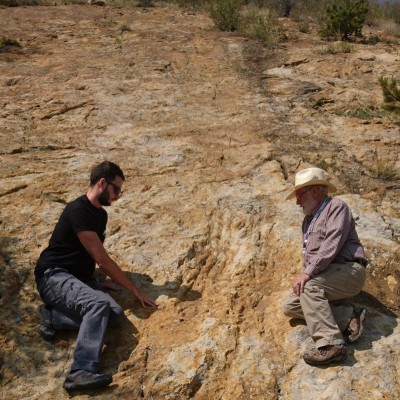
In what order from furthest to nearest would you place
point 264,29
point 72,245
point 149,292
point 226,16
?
point 226,16
point 264,29
point 149,292
point 72,245

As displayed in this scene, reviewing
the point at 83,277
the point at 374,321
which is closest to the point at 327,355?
the point at 374,321

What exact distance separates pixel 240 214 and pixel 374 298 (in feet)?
4.92

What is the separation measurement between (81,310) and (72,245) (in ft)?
1.82

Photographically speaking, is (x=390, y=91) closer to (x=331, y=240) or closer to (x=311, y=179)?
(x=311, y=179)

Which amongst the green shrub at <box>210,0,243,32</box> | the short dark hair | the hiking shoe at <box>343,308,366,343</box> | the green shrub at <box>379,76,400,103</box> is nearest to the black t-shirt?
the short dark hair

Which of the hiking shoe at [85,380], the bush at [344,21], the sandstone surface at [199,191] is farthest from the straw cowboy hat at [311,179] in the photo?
the bush at [344,21]

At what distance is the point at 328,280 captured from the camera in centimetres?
325

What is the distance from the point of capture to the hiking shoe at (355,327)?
319cm

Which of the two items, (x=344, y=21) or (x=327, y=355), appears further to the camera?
(x=344, y=21)

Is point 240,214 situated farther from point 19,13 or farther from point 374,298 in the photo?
point 19,13

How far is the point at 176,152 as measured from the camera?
5.86m

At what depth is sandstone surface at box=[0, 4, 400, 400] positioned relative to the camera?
318 cm

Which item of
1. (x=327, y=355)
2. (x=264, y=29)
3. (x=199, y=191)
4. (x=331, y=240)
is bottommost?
(x=327, y=355)

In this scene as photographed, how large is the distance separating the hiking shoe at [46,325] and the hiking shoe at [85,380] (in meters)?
0.45
